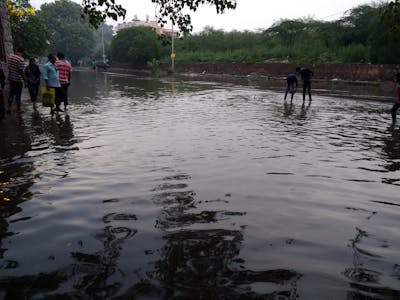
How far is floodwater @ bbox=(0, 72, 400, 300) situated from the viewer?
3.11m

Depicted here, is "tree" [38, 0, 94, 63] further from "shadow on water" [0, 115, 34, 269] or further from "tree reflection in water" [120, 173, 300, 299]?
"tree reflection in water" [120, 173, 300, 299]

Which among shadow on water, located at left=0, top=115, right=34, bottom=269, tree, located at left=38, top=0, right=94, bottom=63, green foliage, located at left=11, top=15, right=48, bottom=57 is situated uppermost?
tree, located at left=38, top=0, right=94, bottom=63

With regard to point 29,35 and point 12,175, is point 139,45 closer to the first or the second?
point 29,35

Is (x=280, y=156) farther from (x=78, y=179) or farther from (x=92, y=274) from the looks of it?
(x=92, y=274)

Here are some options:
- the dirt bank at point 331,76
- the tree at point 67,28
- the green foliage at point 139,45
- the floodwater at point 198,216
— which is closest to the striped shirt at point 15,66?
the floodwater at point 198,216

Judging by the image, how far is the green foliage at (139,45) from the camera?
62062 mm

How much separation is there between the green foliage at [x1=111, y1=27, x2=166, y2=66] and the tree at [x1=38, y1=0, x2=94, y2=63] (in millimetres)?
30673

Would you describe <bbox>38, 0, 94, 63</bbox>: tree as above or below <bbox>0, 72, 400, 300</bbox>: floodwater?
above

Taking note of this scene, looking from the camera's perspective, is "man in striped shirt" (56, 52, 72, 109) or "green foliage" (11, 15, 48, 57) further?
"green foliage" (11, 15, 48, 57)

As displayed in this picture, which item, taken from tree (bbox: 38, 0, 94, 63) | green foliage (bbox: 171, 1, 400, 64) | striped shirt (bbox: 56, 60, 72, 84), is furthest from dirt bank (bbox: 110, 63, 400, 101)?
tree (bbox: 38, 0, 94, 63)

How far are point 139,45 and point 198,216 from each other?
61.5 m

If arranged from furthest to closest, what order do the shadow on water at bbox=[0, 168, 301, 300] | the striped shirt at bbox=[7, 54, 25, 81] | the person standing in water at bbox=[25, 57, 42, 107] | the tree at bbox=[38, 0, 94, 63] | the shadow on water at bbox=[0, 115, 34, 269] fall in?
the tree at bbox=[38, 0, 94, 63] < the person standing in water at bbox=[25, 57, 42, 107] < the striped shirt at bbox=[7, 54, 25, 81] < the shadow on water at bbox=[0, 115, 34, 269] < the shadow on water at bbox=[0, 168, 301, 300]

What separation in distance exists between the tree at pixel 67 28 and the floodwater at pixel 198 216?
9193 centimetres

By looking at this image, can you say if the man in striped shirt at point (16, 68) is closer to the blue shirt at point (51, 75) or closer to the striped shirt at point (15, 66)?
the striped shirt at point (15, 66)
